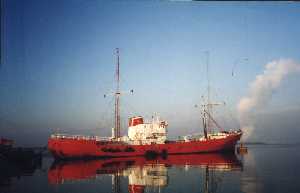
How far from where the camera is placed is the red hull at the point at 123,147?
28766 millimetres

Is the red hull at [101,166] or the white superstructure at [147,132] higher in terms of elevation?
the white superstructure at [147,132]

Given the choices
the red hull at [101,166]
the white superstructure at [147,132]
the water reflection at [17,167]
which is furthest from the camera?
the white superstructure at [147,132]

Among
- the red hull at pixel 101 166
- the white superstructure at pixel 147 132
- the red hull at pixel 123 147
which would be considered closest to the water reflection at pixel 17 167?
the red hull at pixel 101 166

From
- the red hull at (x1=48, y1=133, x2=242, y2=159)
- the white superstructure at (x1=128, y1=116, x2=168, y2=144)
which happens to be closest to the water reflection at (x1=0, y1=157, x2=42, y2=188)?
the red hull at (x1=48, y1=133, x2=242, y2=159)

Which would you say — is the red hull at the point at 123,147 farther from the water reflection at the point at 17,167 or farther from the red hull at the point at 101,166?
the water reflection at the point at 17,167

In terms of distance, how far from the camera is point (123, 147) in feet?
101

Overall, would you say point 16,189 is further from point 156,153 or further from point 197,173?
point 156,153

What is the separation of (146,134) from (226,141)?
7.78 meters

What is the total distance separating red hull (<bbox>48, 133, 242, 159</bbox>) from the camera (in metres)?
28.8

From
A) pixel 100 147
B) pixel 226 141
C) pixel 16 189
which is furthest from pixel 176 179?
pixel 226 141

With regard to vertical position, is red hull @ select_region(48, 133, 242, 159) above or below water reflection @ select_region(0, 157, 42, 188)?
above

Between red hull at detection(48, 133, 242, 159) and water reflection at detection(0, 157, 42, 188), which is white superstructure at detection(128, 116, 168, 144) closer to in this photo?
red hull at detection(48, 133, 242, 159)

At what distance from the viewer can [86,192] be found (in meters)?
13.4

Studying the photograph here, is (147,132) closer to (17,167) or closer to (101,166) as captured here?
(101,166)
